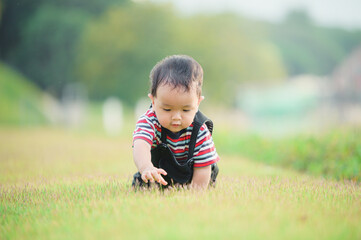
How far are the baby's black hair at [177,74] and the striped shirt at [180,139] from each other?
0.31m

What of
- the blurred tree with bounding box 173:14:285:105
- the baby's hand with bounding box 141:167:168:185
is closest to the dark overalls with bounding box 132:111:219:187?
the baby's hand with bounding box 141:167:168:185

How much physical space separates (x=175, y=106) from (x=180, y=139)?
48cm

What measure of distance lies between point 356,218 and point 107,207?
1762 millimetres

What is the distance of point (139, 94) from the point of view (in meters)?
22.1

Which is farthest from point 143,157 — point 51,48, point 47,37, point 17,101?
point 51,48

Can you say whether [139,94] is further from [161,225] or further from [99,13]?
[161,225]

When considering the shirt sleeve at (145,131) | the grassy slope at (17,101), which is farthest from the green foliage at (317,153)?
the grassy slope at (17,101)

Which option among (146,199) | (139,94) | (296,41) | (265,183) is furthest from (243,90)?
(296,41)

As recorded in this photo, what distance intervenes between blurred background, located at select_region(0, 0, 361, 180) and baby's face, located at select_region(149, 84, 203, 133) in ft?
32.5

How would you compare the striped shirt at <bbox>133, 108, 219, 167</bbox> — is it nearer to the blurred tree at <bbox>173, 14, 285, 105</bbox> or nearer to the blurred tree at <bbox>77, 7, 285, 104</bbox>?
the blurred tree at <bbox>173, 14, 285, 105</bbox>

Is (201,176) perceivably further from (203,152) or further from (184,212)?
(184,212)

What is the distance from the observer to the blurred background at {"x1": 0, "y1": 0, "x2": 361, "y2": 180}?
48.3ft

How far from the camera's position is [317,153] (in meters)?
6.76

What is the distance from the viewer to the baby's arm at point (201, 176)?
3789mm
